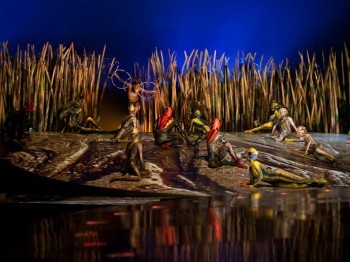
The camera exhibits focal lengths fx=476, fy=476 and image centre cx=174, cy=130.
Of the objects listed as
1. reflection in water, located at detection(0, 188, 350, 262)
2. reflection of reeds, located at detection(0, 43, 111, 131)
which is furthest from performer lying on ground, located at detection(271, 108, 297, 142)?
reflection of reeds, located at detection(0, 43, 111, 131)

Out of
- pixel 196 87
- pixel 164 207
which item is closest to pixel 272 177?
pixel 164 207

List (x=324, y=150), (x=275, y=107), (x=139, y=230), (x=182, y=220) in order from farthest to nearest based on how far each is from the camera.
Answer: (x=275, y=107)
(x=324, y=150)
(x=182, y=220)
(x=139, y=230)

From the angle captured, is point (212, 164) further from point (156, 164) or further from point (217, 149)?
point (156, 164)

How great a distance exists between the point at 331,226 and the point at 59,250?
4.20 feet

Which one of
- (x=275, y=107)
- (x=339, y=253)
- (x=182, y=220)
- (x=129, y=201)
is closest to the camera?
(x=339, y=253)

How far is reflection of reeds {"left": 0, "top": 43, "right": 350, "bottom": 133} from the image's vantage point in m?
6.12

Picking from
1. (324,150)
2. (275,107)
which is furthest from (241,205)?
(275,107)

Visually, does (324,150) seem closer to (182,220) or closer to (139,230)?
(182,220)

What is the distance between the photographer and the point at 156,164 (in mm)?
4391

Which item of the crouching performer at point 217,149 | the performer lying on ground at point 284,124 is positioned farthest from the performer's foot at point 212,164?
the performer lying on ground at point 284,124

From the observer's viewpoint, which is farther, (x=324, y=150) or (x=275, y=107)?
(x=275, y=107)

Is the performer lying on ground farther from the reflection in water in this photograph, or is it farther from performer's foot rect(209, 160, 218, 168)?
the reflection in water

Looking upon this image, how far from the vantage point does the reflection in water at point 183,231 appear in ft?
5.90

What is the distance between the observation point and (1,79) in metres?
6.01
